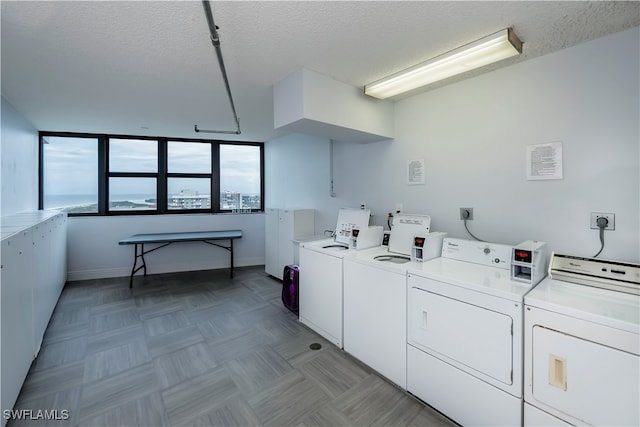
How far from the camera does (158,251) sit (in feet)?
16.8

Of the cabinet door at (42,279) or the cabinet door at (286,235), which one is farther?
the cabinet door at (286,235)

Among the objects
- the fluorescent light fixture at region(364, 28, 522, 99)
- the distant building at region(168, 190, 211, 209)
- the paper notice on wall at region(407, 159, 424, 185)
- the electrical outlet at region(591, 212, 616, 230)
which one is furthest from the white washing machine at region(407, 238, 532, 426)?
the distant building at region(168, 190, 211, 209)

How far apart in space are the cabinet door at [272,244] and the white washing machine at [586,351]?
3.64m

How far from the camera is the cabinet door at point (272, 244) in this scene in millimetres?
4711

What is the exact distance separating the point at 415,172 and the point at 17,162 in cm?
466

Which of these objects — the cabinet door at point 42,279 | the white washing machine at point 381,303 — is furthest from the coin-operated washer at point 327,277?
the cabinet door at point 42,279

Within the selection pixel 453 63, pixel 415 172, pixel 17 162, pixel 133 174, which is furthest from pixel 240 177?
pixel 453 63

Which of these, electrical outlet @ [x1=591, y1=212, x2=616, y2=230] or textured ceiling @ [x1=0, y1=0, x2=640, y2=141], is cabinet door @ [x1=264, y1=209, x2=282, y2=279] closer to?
textured ceiling @ [x1=0, y1=0, x2=640, y2=141]

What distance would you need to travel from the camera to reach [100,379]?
2215 mm

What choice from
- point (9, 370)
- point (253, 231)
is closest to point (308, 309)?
point (9, 370)

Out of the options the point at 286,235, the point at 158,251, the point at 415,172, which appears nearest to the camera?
the point at 415,172

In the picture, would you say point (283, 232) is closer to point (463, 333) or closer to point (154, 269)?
point (154, 269)

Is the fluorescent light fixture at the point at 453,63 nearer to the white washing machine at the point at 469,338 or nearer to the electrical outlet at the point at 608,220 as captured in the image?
the electrical outlet at the point at 608,220

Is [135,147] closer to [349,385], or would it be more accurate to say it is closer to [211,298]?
[211,298]
